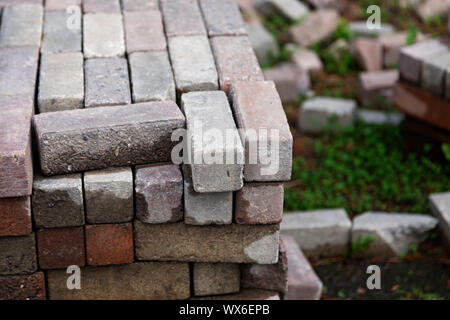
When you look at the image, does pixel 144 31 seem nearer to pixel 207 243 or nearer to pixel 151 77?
pixel 151 77

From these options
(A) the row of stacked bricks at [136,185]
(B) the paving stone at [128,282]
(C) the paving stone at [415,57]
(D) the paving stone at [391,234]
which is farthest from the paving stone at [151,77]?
(C) the paving stone at [415,57]

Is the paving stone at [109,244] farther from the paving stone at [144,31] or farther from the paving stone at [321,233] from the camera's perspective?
the paving stone at [321,233]

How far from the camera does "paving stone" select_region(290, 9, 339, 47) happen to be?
358 inches

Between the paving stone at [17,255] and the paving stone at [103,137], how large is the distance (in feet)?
1.36

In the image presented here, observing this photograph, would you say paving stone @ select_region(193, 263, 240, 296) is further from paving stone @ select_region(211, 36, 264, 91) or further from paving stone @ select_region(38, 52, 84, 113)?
paving stone @ select_region(38, 52, 84, 113)

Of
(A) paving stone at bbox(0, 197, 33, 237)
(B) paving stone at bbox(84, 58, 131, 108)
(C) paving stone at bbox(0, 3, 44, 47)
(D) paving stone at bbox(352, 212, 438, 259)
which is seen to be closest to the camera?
(A) paving stone at bbox(0, 197, 33, 237)

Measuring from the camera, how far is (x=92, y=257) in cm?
404

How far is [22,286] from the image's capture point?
13.3 feet

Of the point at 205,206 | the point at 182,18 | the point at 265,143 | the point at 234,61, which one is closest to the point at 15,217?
the point at 205,206

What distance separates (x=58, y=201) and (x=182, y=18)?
210 cm

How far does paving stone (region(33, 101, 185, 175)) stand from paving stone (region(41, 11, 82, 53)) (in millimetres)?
1017

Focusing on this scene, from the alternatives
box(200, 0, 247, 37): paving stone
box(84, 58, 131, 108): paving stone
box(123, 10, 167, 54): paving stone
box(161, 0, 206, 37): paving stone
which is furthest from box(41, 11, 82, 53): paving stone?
box(200, 0, 247, 37): paving stone
